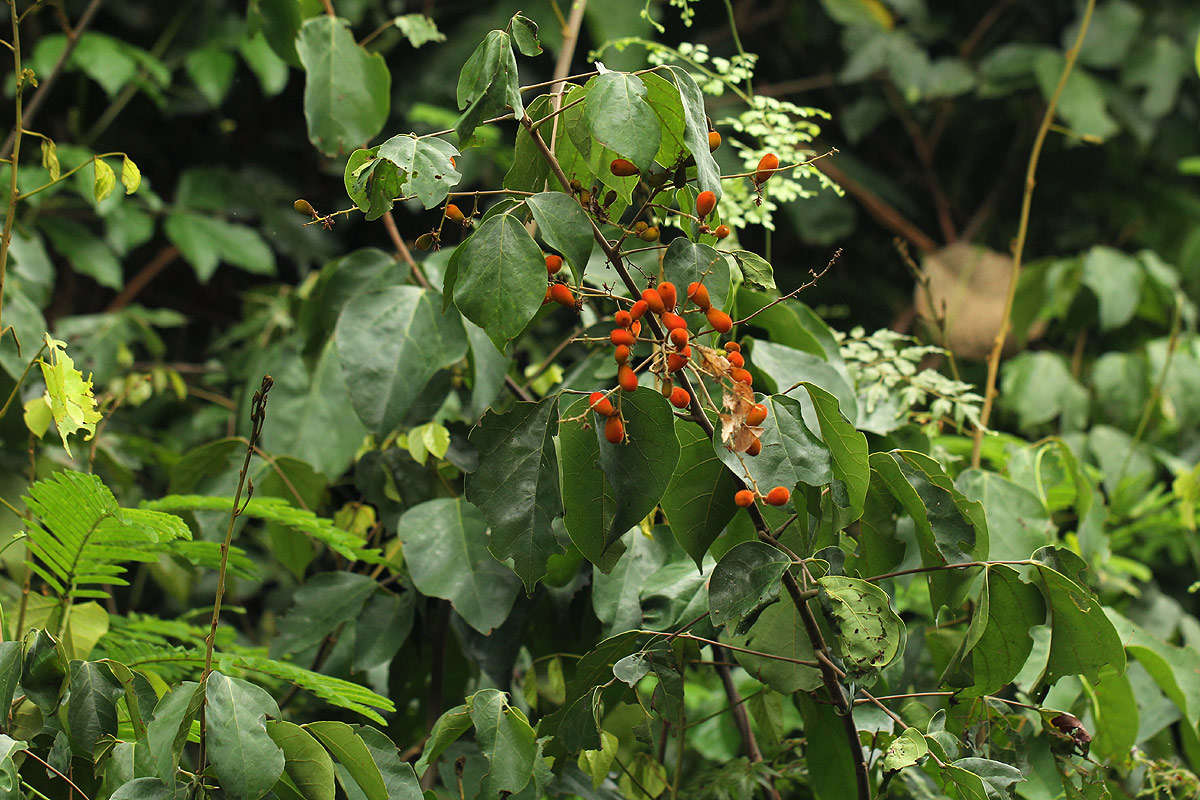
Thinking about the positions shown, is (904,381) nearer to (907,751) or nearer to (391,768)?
(907,751)

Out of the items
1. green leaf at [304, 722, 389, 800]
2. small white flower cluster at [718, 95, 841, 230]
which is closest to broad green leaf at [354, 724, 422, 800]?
green leaf at [304, 722, 389, 800]

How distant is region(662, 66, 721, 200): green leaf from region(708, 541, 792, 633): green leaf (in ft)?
0.66

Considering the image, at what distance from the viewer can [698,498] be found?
0.61 m

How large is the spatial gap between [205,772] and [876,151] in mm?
2076

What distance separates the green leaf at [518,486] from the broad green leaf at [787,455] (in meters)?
0.12

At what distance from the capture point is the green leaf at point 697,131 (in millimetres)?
538

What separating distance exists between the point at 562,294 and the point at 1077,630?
0.40 metres

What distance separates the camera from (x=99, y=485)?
0.65 metres

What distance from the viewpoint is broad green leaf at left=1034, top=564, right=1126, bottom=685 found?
0.64 m

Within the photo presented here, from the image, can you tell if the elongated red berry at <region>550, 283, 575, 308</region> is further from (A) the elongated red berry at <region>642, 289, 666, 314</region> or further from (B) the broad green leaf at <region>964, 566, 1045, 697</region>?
(B) the broad green leaf at <region>964, 566, 1045, 697</region>

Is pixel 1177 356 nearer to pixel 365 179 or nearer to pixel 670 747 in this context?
pixel 670 747

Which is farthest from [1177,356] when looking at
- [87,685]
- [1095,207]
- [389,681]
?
[87,685]

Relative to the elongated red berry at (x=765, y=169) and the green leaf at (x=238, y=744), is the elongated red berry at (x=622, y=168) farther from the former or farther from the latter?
the green leaf at (x=238, y=744)

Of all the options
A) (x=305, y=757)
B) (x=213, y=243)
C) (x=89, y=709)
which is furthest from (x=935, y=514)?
(x=213, y=243)
